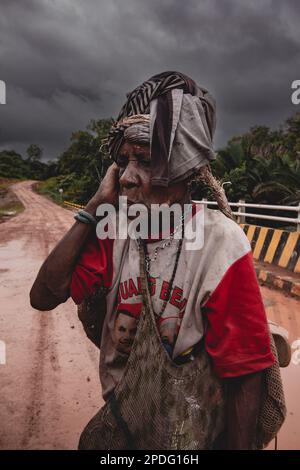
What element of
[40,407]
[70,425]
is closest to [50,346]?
[40,407]

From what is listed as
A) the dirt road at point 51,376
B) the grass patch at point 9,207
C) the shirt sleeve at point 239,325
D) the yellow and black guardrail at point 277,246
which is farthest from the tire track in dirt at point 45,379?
the grass patch at point 9,207

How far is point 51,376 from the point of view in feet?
9.64

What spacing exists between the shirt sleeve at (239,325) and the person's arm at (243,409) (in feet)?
0.24

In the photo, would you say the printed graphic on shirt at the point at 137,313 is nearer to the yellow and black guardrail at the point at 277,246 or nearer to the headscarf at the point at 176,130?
the headscarf at the point at 176,130

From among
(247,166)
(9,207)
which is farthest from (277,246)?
(9,207)

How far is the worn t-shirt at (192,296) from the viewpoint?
3.47 ft

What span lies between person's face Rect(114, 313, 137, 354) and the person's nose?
506 millimetres

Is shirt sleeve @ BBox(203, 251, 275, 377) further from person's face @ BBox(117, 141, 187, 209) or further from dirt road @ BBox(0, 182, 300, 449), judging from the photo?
dirt road @ BBox(0, 182, 300, 449)

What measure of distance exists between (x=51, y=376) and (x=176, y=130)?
260 cm

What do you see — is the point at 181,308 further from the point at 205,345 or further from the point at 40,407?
the point at 40,407

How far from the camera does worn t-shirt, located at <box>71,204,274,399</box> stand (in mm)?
1059

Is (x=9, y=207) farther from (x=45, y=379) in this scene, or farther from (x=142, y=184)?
(x=142, y=184)

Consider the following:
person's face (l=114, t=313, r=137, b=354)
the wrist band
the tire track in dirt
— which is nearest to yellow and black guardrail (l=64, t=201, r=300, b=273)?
the tire track in dirt

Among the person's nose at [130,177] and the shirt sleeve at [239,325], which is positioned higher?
the person's nose at [130,177]
